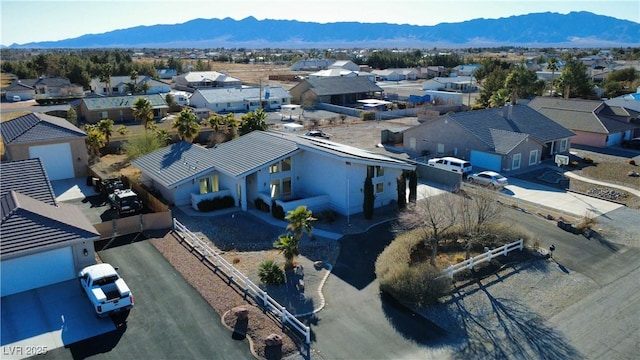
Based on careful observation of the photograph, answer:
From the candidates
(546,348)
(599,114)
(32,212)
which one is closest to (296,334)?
(546,348)

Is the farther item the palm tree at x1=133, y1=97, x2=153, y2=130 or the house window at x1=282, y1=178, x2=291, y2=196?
the palm tree at x1=133, y1=97, x2=153, y2=130

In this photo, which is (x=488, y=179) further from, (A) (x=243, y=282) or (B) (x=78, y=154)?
(B) (x=78, y=154)

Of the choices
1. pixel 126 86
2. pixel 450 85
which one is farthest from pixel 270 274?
pixel 450 85

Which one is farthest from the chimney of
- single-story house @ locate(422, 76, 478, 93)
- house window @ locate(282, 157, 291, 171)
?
single-story house @ locate(422, 76, 478, 93)

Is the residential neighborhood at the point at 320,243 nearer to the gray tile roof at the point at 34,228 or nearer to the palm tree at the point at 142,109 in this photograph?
the gray tile roof at the point at 34,228

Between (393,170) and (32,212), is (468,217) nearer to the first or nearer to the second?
(393,170)

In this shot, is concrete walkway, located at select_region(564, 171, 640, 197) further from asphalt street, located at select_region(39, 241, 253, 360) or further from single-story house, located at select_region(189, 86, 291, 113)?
single-story house, located at select_region(189, 86, 291, 113)
